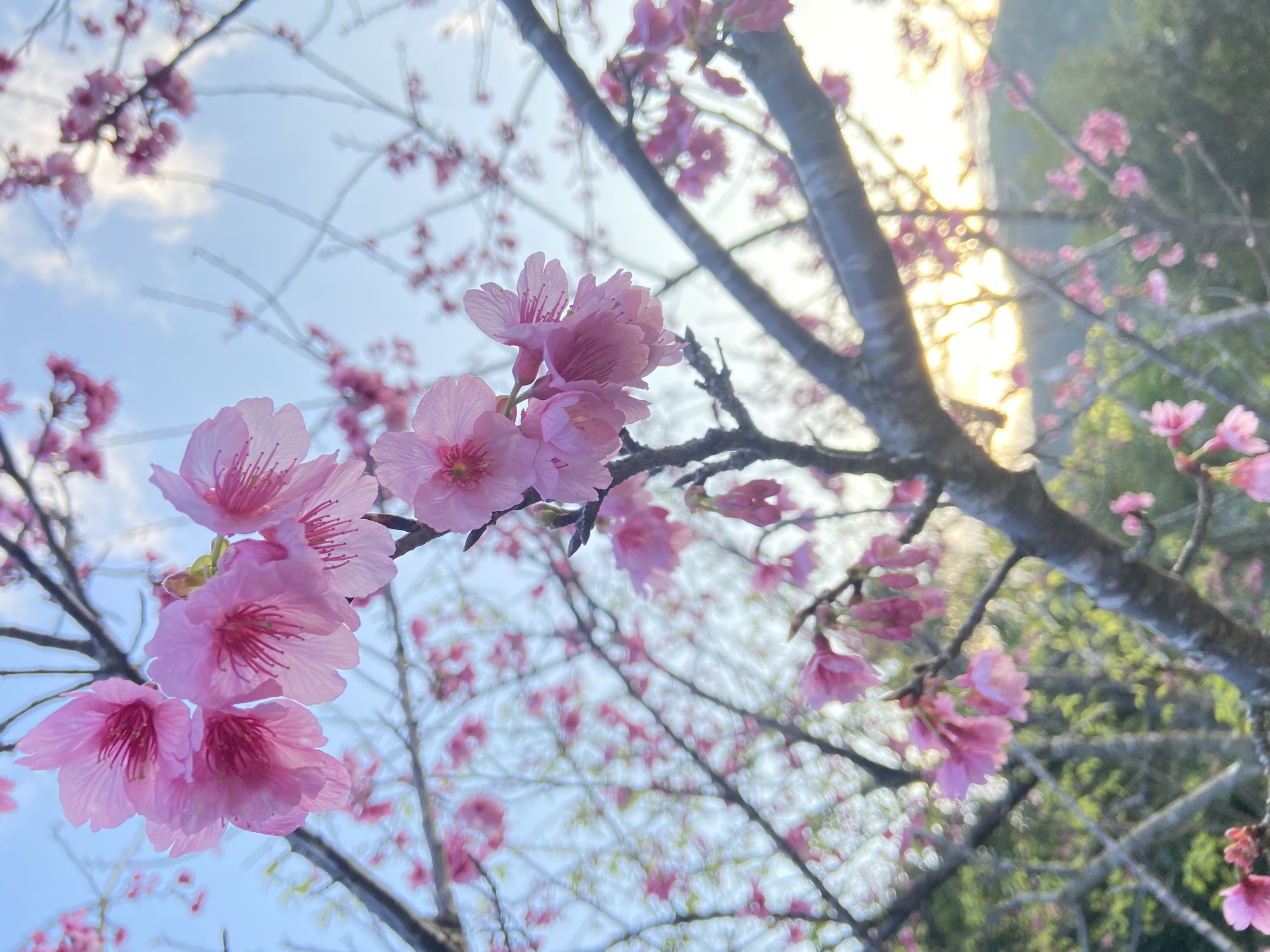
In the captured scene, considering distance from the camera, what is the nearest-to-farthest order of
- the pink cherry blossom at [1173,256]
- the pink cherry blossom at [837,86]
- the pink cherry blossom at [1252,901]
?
1. the pink cherry blossom at [1252,901]
2. the pink cherry blossom at [837,86]
3. the pink cherry blossom at [1173,256]

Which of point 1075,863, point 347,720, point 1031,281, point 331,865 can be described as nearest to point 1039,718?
point 1075,863

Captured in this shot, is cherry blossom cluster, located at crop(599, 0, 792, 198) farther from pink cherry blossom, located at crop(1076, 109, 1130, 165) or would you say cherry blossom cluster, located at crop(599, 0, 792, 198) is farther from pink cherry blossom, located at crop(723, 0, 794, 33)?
pink cherry blossom, located at crop(1076, 109, 1130, 165)

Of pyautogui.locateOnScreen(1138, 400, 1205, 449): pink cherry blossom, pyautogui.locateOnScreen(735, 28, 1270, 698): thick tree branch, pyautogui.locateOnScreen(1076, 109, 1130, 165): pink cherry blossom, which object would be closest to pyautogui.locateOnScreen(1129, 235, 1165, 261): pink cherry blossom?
pyautogui.locateOnScreen(1076, 109, 1130, 165): pink cherry blossom

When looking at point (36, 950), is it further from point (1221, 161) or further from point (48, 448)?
point (1221, 161)

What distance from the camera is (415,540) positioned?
0.71 m

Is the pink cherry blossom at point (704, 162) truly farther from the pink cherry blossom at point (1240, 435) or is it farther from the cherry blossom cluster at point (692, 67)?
the pink cherry blossom at point (1240, 435)

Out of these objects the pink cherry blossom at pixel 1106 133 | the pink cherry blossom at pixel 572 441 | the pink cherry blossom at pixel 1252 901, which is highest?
the pink cherry blossom at pixel 1106 133

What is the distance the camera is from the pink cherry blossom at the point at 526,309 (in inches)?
28.3

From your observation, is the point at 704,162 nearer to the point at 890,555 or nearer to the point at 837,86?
the point at 837,86

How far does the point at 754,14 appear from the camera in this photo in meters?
1.45

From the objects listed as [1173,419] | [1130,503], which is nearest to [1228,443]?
[1173,419]

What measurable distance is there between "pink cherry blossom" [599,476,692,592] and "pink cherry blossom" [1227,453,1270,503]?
5.54 ft

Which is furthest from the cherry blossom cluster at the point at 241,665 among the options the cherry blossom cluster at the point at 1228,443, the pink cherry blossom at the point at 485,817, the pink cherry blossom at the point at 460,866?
the pink cherry blossom at the point at 485,817

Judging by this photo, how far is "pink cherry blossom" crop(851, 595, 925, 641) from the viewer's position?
1.35 meters
